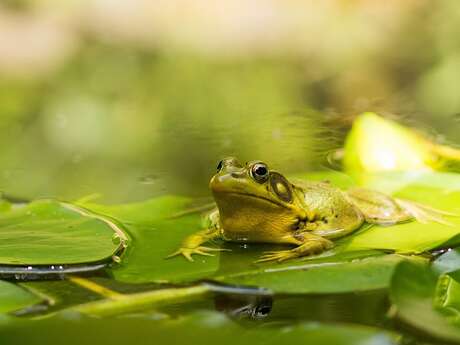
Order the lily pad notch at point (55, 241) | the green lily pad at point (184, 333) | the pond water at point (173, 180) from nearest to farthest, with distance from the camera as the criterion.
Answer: the green lily pad at point (184, 333) → the pond water at point (173, 180) → the lily pad notch at point (55, 241)

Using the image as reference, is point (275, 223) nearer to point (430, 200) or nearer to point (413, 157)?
point (430, 200)

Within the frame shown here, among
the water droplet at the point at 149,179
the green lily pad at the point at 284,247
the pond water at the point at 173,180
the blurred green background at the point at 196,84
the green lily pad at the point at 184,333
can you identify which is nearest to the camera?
the green lily pad at the point at 184,333

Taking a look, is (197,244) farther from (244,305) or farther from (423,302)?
(423,302)

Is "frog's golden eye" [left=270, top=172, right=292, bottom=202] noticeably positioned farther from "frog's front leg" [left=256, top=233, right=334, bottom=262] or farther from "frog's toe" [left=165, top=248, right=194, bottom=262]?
"frog's toe" [left=165, top=248, right=194, bottom=262]

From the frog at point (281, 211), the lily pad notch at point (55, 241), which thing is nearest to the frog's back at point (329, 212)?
the frog at point (281, 211)

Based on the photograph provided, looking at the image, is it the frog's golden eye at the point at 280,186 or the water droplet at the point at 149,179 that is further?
the water droplet at the point at 149,179

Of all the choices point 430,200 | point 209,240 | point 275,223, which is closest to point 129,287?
point 209,240

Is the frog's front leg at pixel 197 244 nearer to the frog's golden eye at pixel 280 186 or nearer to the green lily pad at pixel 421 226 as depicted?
the frog's golden eye at pixel 280 186

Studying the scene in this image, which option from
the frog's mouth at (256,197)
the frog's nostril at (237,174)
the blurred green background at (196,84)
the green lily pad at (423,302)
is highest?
the blurred green background at (196,84)
